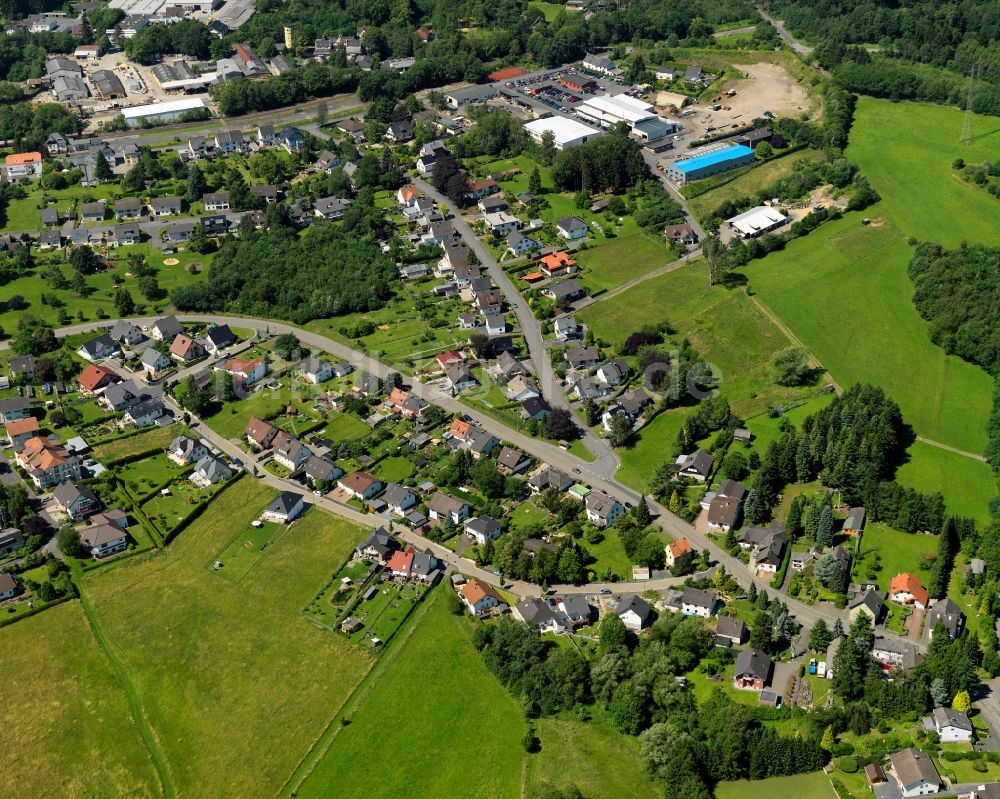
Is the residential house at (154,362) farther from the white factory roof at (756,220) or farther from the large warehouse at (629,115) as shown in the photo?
the large warehouse at (629,115)

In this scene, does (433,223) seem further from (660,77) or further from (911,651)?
(911,651)

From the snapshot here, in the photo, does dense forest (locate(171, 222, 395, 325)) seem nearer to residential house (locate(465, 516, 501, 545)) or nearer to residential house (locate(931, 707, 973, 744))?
residential house (locate(465, 516, 501, 545))

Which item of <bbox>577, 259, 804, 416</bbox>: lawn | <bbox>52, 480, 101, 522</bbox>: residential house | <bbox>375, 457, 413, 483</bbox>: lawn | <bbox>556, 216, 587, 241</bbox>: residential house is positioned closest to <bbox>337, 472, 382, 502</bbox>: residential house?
<bbox>375, 457, 413, 483</bbox>: lawn

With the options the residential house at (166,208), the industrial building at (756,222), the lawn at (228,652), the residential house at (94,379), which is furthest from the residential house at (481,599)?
the residential house at (166,208)

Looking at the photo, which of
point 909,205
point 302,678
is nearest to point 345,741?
point 302,678

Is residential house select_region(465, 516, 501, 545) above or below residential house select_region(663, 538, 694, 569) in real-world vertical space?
below

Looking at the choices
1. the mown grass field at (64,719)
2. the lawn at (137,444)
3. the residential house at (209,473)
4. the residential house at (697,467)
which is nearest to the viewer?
the mown grass field at (64,719)
